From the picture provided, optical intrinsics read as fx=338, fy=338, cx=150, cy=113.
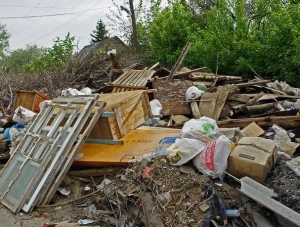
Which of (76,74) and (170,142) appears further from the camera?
(76,74)

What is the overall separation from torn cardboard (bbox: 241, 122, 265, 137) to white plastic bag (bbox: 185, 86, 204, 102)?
1914 millimetres

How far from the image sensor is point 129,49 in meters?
15.2

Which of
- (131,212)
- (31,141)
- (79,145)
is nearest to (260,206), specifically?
(131,212)

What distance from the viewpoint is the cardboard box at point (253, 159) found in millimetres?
3664

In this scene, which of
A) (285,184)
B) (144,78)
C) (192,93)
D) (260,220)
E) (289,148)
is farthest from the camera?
(144,78)

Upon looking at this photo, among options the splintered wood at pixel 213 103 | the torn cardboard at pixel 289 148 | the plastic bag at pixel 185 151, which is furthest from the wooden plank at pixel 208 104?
the plastic bag at pixel 185 151

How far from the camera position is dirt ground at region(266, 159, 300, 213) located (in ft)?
10.8

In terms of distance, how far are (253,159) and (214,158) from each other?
0.42 m

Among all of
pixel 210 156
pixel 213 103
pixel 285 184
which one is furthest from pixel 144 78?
pixel 285 184

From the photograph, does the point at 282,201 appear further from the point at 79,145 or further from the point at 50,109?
the point at 50,109

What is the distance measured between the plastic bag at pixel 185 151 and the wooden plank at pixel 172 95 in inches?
125

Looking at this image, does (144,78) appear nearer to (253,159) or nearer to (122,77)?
(122,77)

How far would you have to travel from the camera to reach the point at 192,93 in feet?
23.5

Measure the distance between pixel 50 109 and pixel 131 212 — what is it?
94.0 inches
